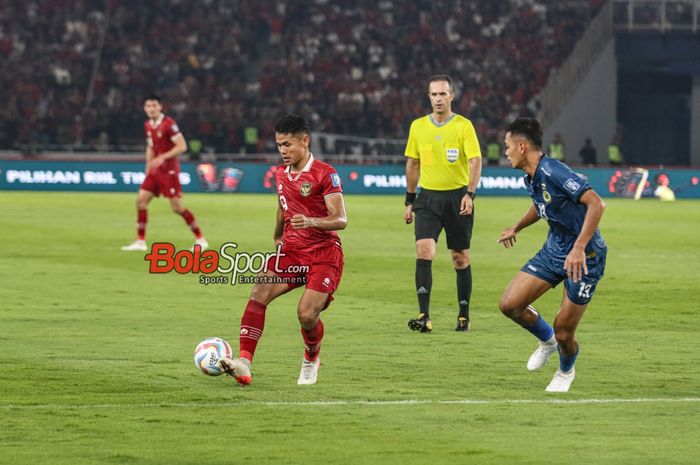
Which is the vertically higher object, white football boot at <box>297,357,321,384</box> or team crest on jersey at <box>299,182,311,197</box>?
team crest on jersey at <box>299,182,311,197</box>

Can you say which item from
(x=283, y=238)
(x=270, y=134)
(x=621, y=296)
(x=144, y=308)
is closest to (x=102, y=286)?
(x=144, y=308)

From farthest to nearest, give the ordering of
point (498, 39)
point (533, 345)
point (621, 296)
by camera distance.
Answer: point (498, 39) → point (621, 296) → point (533, 345)

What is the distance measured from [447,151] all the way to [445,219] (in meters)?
0.66

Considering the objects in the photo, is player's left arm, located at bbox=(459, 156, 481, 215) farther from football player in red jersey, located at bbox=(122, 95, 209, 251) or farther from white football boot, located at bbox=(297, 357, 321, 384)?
football player in red jersey, located at bbox=(122, 95, 209, 251)

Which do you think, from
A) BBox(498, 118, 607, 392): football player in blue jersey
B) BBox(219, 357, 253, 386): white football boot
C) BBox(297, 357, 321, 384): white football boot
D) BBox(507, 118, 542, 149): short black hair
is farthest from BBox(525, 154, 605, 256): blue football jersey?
BBox(219, 357, 253, 386): white football boot

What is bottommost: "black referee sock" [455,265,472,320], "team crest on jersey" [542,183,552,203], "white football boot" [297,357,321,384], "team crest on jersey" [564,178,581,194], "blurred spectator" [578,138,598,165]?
"blurred spectator" [578,138,598,165]

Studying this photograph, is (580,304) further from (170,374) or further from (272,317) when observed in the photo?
(272,317)

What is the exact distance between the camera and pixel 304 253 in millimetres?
9836

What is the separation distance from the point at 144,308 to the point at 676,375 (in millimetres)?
6417

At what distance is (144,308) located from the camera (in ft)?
48.6

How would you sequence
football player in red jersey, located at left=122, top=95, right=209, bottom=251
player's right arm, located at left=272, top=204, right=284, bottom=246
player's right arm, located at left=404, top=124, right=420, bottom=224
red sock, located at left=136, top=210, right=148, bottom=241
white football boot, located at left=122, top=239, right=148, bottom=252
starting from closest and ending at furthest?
player's right arm, located at left=272, top=204, right=284, bottom=246 < player's right arm, located at left=404, top=124, right=420, bottom=224 < football player in red jersey, located at left=122, top=95, right=209, bottom=251 < red sock, located at left=136, top=210, right=148, bottom=241 < white football boot, located at left=122, top=239, right=148, bottom=252

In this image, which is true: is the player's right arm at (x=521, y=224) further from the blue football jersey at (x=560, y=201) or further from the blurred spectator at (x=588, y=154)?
the blurred spectator at (x=588, y=154)

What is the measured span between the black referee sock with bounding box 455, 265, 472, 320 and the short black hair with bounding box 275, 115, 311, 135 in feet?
13.4

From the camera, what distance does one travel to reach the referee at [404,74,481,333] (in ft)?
43.7
